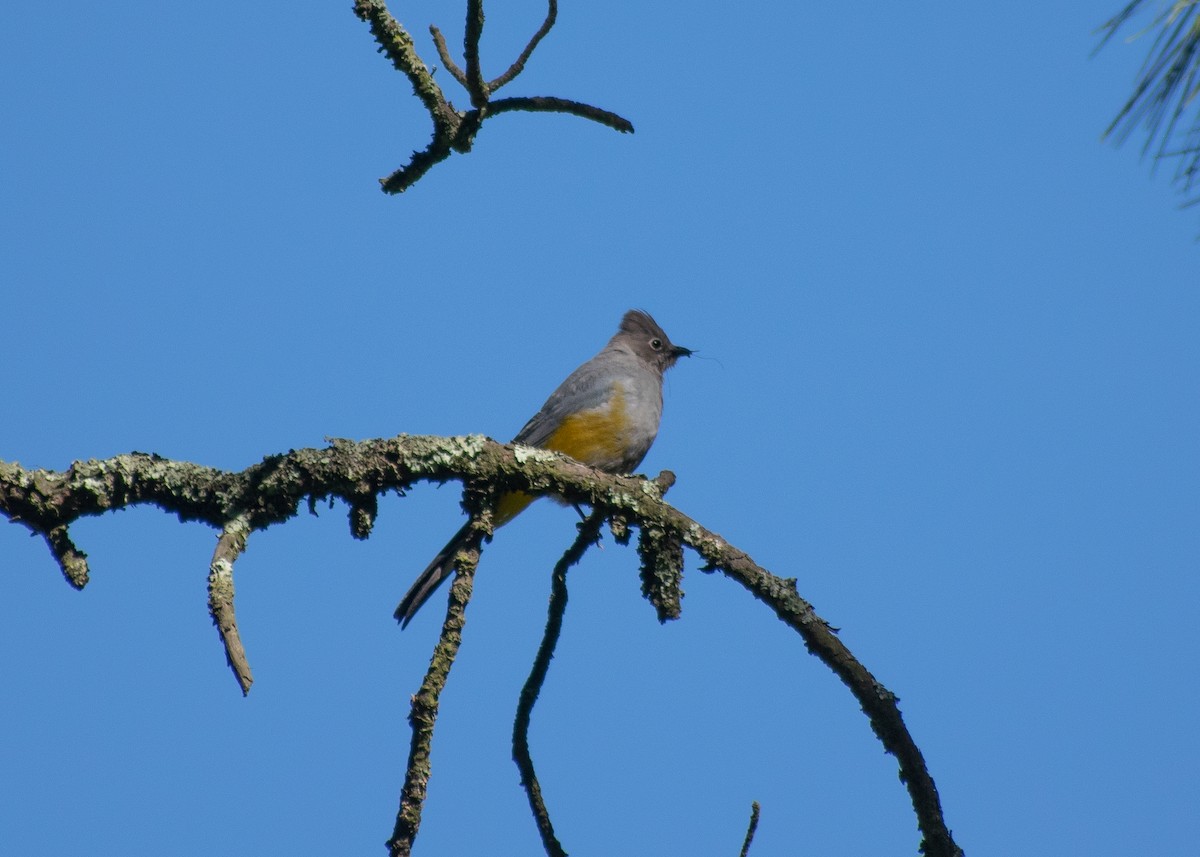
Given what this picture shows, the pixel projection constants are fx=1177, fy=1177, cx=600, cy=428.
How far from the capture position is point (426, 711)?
8.92 ft

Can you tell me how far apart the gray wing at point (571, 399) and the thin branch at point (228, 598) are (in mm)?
4342

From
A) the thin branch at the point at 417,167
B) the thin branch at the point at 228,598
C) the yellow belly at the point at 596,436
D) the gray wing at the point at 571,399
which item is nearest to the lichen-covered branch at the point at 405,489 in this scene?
the thin branch at the point at 228,598

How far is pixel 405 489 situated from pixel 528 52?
131 centimetres

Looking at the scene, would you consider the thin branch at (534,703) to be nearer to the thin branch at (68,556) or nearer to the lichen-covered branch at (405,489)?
the lichen-covered branch at (405,489)

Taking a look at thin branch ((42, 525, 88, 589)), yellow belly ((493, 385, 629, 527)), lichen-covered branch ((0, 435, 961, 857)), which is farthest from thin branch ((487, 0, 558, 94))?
yellow belly ((493, 385, 629, 527))

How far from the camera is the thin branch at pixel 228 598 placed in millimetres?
Result: 2553

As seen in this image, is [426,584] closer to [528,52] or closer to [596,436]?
[596,436]

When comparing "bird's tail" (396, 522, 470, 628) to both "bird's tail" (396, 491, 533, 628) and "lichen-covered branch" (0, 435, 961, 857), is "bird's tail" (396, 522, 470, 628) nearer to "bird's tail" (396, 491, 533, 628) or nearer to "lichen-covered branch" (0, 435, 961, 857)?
"bird's tail" (396, 491, 533, 628)

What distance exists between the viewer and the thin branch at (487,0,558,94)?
321 centimetres

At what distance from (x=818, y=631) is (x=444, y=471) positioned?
1.24 m

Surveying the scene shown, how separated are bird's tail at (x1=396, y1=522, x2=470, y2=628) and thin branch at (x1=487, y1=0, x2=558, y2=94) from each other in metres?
3.04

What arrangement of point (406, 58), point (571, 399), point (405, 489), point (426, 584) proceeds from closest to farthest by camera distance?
point (406, 58)
point (405, 489)
point (426, 584)
point (571, 399)

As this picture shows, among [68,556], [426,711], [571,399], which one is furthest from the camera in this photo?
[571,399]

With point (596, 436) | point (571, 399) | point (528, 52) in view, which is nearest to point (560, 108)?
point (528, 52)
